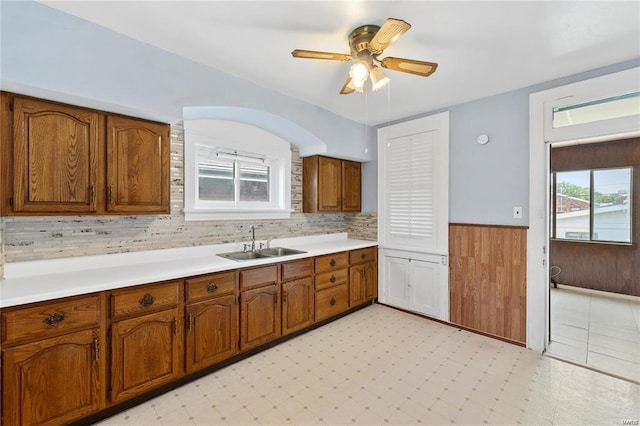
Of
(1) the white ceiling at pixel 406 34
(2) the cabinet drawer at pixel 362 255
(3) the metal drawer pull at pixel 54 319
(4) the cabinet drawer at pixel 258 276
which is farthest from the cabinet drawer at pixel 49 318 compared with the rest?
(2) the cabinet drawer at pixel 362 255

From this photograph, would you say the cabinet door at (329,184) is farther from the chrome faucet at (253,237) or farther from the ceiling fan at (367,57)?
the ceiling fan at (367,57)

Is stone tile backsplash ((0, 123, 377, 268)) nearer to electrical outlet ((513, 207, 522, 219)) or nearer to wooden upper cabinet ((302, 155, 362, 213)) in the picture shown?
wooden upper cabinet ((302, 155, 362, 213))

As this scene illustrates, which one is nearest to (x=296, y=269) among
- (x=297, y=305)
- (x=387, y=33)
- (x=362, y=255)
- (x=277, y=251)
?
(x=297, y=305)

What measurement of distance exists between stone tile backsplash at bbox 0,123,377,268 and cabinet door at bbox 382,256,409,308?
126cm

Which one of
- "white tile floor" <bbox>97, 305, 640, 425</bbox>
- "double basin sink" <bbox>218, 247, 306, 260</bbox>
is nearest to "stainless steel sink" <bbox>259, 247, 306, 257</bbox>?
"double basin sink" <bbox>218, 247, 306, 260</bbox>

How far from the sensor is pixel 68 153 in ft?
6.12

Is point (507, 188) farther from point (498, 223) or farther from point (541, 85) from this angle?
point (541, 85)

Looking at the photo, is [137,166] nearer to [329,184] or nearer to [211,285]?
[211,285]

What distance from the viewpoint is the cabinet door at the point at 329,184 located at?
369 centimetres

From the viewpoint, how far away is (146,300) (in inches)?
77.9

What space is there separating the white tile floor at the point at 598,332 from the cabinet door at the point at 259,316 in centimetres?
259

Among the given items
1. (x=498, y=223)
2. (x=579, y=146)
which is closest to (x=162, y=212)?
(x=498, y=223)

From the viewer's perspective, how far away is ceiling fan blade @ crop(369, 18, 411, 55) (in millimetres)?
1513

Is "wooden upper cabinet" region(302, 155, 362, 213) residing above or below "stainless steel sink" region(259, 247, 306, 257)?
above
